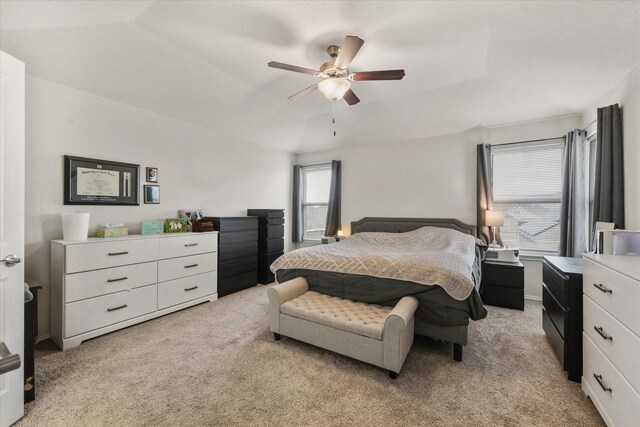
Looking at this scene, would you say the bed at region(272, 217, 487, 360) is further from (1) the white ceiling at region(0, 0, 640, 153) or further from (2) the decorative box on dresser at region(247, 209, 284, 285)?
(1) the white ceiling at region(0, 0, 640, 153)

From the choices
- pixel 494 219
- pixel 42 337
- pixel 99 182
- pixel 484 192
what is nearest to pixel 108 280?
pixel 42 337

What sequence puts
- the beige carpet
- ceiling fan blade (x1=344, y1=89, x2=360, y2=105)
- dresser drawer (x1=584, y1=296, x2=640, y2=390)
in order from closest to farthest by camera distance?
dresser drawer (x1=584, y1=296, x2=640, y2=390)
the beige carpet
ceiling fan blade (x1=344, y1=89, x2=360, y2=105)

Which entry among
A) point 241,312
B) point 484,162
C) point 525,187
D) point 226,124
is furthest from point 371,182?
point 241,312

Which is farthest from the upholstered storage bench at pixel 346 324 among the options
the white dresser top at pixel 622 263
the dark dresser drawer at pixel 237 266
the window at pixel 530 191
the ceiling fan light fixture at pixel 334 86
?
the window at pixel 530 191

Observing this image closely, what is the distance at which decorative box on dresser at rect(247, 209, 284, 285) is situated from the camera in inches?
188

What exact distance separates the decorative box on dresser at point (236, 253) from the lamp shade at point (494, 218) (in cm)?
363

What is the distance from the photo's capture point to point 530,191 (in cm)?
401

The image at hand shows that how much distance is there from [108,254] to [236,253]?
176cm

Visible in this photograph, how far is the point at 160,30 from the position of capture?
251cm

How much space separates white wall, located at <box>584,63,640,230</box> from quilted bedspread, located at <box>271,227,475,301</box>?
1399 millimetres

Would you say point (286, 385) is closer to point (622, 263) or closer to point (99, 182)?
point (622, 263)

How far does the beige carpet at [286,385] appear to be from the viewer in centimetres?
Result: 167

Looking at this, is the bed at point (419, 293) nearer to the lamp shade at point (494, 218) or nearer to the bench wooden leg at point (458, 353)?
the bench wooden leg at point (458, 353)

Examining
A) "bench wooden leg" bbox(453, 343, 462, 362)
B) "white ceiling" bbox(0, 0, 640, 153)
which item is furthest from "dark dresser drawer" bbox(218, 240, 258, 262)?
"bench wooden leg" bbox(453, 343, 462, 362)
